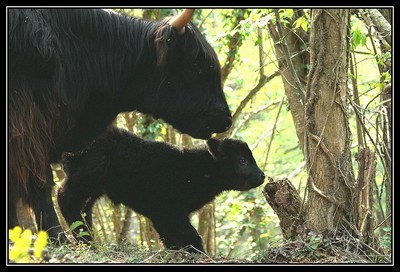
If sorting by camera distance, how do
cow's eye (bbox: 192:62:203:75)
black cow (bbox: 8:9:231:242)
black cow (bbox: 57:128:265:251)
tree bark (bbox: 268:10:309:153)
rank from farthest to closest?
black cow (bbox: 57:128:265:251) < tree bark (bbox: 268:10:309:153) < cow's eye (bbox: 192:62:203:75) < black cow (bbox: 8:9:231:242)

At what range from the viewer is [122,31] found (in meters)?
6.59

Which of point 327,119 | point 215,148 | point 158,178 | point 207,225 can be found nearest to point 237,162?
point 215,148

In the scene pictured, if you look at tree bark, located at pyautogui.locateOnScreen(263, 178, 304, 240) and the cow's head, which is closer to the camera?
tree bark, located at pyautogui.locateOnScreen(263, 178, 304, 240)

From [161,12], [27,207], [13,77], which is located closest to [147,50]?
[13,77]

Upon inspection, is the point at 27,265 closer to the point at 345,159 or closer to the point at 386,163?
the point at 345,159

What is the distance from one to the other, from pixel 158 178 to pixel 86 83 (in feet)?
8.65

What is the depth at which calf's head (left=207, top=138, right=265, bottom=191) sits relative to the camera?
29.4 feet

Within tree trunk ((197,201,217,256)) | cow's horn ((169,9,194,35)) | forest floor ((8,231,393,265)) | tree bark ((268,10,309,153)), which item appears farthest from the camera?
tree trunk ((197,201,217,256))

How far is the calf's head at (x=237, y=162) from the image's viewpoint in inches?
352

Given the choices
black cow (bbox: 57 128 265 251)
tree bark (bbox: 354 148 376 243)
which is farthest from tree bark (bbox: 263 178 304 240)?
black cow (bbox: 57 128 265 251)

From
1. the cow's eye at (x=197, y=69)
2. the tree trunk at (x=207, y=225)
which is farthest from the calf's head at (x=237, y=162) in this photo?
the tree trunk at (x=207, y=225)

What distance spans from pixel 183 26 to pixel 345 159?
6.31ft

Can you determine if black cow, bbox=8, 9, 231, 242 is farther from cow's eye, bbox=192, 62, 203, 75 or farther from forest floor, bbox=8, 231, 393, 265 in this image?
forest floor, bbox=8, 231, 393, 265
